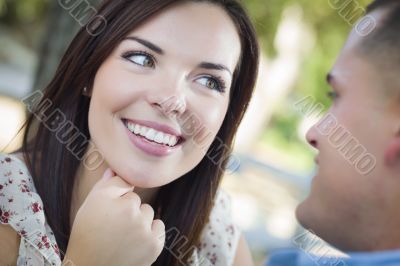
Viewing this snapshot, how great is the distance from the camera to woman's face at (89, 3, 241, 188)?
148 cm

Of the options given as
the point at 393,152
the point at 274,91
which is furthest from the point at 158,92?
the point at 274,91

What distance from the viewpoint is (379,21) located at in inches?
48.8

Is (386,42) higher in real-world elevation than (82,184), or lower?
higher

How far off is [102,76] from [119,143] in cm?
21

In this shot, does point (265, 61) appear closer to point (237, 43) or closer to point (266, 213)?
point (266, 213)

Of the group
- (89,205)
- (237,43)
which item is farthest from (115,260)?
(237,43)

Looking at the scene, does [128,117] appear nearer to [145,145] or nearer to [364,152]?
[145,145]

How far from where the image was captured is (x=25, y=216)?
1490 mm

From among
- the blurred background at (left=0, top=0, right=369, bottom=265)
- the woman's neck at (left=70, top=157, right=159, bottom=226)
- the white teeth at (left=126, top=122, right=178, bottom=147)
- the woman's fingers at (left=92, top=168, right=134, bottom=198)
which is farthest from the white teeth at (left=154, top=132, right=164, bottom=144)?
the blurred background at (left=0, top=0, right=369, bottom=265)

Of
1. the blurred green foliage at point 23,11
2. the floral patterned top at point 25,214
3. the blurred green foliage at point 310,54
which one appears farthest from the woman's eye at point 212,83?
the blurred green foliage at point 23,11

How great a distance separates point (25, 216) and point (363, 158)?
914mm

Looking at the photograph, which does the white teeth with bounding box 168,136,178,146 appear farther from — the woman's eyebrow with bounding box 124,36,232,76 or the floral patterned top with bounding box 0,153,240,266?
the floral patterned top with bounding box 0,153,240,266

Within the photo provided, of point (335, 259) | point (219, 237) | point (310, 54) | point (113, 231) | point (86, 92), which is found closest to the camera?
point (335, 259)

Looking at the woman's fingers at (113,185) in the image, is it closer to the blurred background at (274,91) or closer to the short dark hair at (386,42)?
the short dark hair at (386,42)
